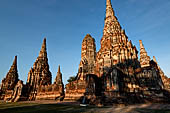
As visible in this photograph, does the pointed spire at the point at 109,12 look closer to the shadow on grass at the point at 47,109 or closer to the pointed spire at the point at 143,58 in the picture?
the pointed spire at the point at 143,58

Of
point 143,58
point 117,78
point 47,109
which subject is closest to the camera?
point 47,109

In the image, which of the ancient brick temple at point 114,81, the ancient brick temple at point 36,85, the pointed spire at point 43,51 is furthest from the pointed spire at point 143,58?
the pointed spire at point 43,51

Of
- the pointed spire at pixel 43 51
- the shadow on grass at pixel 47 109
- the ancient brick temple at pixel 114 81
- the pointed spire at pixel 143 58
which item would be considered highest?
the pointed spire at pixel 43 51

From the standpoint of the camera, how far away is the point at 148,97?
12008mm

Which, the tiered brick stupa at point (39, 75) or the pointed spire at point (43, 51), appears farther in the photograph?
the pointed spire at point (43, 51)

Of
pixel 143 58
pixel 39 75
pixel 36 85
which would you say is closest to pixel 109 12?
pixel 143 58

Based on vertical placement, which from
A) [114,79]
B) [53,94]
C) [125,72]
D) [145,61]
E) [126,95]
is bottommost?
[53,94]

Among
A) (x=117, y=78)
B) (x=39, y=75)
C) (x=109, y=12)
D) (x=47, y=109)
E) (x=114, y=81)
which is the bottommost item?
(x=47, y=109)

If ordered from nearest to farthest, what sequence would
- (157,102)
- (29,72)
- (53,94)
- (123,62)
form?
(157,102)
(123,62)
(53,94)
(29,72)

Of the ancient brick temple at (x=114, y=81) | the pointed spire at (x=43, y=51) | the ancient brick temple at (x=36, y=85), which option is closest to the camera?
the ancient brick temple at (x=114, y=81)

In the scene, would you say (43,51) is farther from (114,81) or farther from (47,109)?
(47,109)

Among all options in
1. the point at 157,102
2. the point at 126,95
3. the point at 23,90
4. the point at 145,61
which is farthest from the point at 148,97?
the point at 23,90

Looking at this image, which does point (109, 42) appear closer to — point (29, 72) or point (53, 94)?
point (53, 94)

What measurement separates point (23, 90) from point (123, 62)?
2739 centimetres
